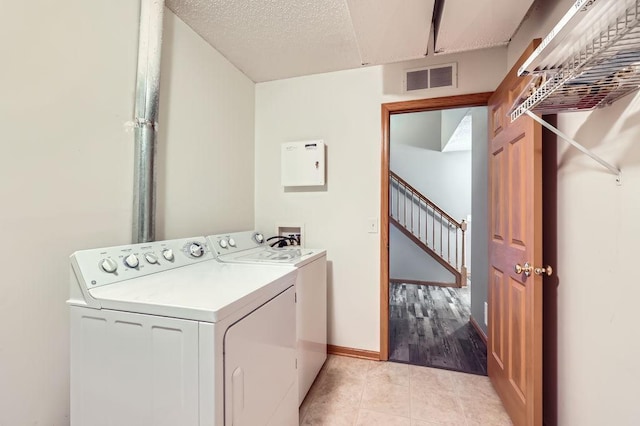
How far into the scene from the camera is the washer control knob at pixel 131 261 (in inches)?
46.4

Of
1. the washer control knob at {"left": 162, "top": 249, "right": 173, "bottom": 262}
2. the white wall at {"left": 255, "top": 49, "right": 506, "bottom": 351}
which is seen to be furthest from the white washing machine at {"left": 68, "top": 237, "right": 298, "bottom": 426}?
the white wall at {"left": 255, "top": 49, "right": 506, "bottom": 351}

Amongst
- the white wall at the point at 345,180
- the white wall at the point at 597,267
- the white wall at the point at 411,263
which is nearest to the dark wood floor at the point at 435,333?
the white wall at the point at 345,180

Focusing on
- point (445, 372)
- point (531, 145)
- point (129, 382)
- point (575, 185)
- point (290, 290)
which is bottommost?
point (445, 372)

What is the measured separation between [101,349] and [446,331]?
279cm

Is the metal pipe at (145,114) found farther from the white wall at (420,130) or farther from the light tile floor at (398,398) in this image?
the white wall at (420,130)

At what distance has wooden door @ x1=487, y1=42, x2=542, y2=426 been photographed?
1274 mm

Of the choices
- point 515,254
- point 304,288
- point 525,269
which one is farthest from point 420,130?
point 304,288

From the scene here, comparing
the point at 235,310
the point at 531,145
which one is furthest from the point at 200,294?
the point at 531,145

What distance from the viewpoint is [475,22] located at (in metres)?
1.50

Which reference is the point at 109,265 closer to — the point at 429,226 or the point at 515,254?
the point at 515,254

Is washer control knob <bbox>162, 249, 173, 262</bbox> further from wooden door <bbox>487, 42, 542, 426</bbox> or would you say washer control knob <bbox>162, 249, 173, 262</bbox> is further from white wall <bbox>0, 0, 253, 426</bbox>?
wooden door <bbox>487, 42, 542, 426</bbox>

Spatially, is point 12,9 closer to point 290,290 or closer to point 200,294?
point 200,294

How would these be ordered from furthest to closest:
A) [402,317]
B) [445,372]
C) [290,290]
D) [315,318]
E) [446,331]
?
[402,317] → [446,331] → [445,372] → [315,318] → [290,290]

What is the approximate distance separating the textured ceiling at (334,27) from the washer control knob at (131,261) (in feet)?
4.86
